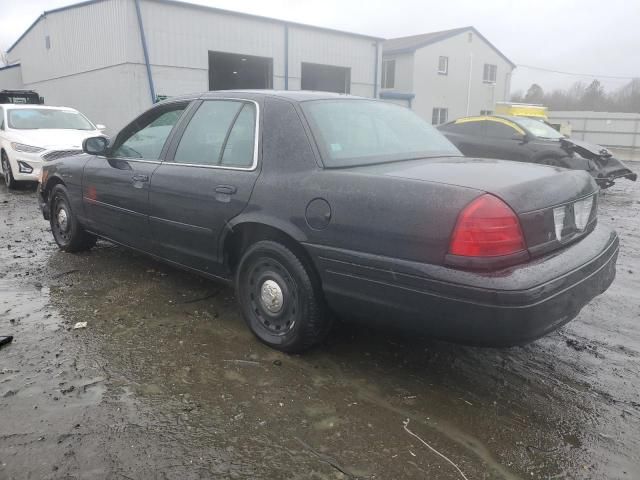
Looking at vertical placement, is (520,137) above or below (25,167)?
above

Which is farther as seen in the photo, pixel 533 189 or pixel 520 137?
pixel 520 137

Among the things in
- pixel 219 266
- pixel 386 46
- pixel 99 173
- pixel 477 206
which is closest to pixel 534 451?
pixel 477 206

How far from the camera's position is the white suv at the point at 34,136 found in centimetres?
958

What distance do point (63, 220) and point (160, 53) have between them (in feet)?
46.2

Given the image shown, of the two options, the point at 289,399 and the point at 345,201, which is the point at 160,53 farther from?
the point at 289,399

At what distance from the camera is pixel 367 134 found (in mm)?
3494

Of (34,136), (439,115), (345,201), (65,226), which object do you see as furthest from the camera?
(439,115)

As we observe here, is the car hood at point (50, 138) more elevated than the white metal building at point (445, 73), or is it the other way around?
the white metal building at point (445, 73)

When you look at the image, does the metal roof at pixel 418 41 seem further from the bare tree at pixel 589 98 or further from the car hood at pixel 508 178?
the car hood at pixel 508 178

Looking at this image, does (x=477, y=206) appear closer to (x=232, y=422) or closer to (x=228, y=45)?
(x=232, y=422)

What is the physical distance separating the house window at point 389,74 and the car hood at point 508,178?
102 ft

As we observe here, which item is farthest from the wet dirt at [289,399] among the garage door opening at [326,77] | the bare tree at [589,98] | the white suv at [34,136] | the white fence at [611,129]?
the bare tree at [589,98]

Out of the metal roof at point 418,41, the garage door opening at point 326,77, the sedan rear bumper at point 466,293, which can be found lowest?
the sedan rear bumper at point 466,293

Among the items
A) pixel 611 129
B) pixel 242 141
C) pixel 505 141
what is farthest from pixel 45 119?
pixel 611 129
